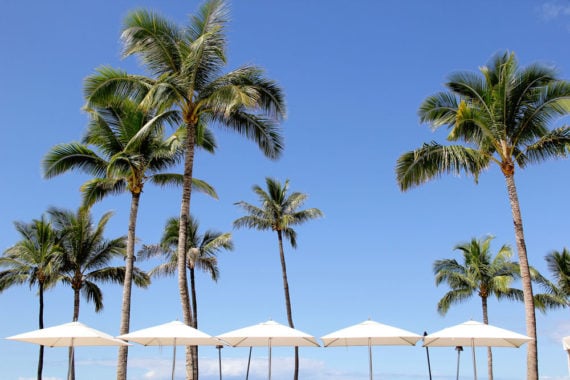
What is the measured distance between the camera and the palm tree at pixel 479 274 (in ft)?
114

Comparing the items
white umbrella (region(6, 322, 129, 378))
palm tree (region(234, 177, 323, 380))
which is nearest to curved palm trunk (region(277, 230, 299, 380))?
palm tree (region(234, 177, 323, 380))

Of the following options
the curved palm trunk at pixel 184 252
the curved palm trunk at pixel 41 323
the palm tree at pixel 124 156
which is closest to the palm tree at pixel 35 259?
the curved palm trunk at pixel 41 323

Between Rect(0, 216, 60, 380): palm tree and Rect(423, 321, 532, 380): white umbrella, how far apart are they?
63.5ft

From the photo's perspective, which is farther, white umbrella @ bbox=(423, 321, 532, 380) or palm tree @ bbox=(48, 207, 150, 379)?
palm tree @ bbox=(48, 207, 150, 379)

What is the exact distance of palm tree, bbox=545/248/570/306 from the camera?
33.9 m

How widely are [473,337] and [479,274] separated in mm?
21209

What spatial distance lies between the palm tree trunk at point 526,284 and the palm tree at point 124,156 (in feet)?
33.8

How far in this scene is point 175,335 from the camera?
618 inches

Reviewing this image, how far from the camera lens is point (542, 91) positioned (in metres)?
18.5

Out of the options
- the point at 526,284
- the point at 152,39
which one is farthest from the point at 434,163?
the point at 152,39

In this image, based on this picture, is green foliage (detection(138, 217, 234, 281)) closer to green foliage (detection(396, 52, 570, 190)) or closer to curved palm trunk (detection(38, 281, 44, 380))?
curved palm trunk (detection(38, 281, 44, 380))

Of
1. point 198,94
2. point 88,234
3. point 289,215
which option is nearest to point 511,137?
point 198,94

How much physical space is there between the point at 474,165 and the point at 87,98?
40.4ft

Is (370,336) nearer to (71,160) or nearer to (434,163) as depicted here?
(434,163)
